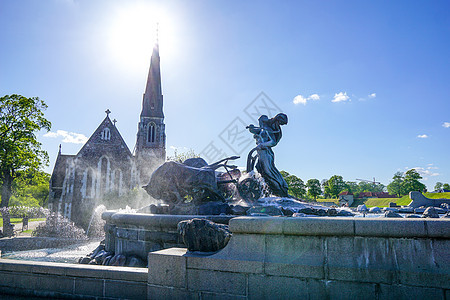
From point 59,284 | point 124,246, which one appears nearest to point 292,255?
point 59,284

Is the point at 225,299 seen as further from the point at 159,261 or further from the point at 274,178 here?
the point at 274,178

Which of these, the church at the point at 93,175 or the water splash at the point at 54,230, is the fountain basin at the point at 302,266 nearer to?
the water splash at the point at 54,230

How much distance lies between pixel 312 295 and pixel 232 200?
5.93 m

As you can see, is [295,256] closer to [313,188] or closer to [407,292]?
[407,292]

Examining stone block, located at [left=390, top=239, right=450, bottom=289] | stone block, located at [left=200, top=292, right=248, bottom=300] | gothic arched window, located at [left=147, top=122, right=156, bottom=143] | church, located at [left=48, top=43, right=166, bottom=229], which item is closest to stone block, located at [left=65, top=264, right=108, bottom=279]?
stone block, located at [left=200, top=292, right=248, bottom=300]

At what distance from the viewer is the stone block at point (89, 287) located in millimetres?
3861

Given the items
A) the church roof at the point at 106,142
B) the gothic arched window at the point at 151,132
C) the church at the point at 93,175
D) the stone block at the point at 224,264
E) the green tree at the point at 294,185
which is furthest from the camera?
the green tree at the point at 294,185

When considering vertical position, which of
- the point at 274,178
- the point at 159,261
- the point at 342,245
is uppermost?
the point at 274,178

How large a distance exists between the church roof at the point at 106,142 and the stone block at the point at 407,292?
3807cm

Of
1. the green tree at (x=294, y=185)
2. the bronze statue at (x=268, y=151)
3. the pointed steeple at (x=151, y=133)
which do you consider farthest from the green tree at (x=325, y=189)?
the bronze statue at (x=268, y=151)

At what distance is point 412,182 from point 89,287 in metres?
75.3

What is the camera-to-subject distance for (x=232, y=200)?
8977 mm

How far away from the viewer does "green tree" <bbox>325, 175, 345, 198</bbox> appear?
71.2 meters

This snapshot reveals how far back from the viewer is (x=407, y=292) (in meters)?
2.84
